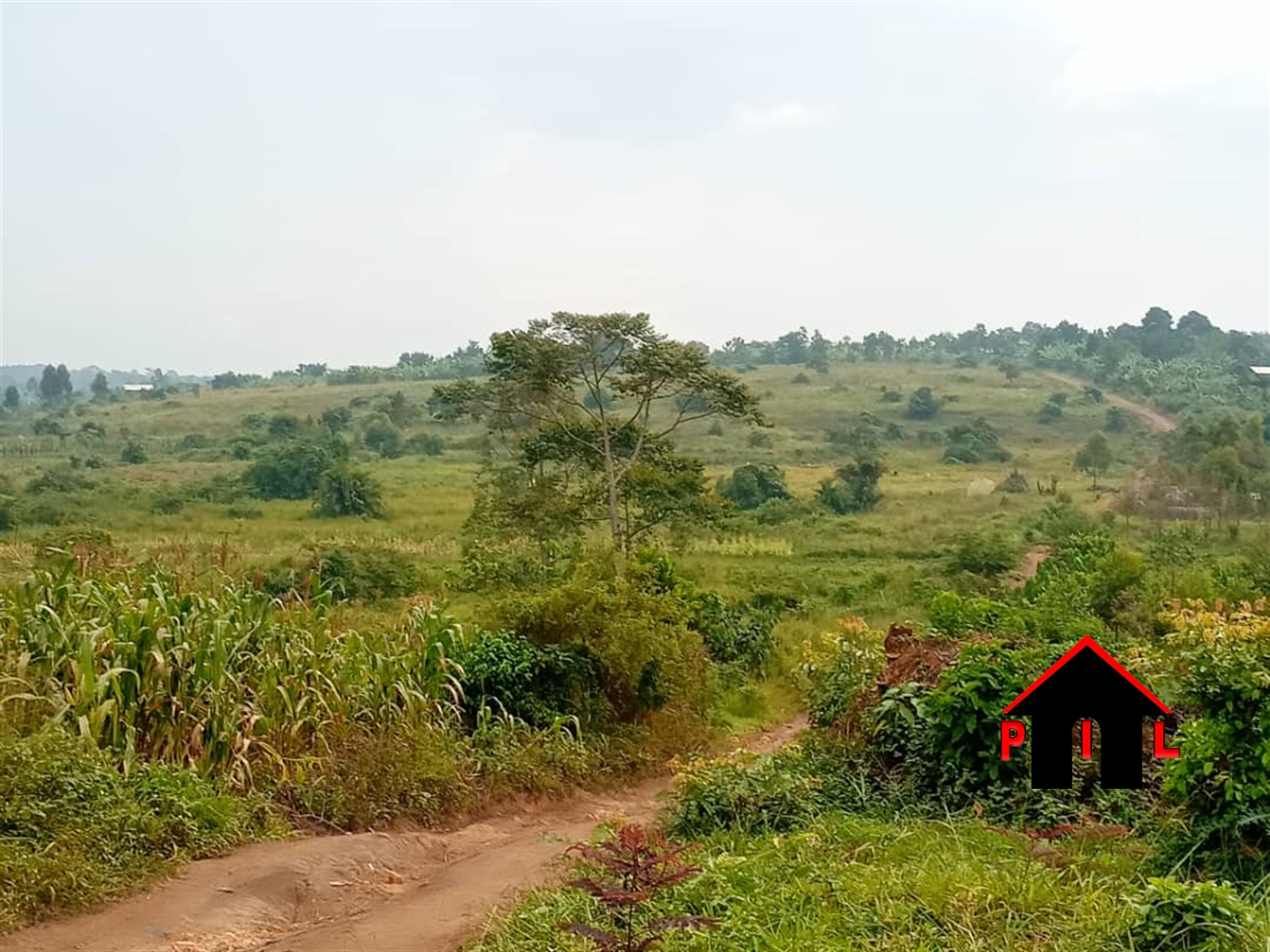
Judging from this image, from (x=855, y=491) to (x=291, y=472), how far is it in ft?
55.9

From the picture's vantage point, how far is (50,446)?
46.6 meters

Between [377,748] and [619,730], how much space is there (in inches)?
88.2

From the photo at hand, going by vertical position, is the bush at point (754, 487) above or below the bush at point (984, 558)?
above

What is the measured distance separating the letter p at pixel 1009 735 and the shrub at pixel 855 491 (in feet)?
85.1

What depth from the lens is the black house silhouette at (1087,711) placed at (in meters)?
4.88

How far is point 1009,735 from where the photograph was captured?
561 cm

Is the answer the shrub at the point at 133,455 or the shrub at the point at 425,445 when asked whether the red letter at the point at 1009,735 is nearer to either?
the shrub at the point at 133,455

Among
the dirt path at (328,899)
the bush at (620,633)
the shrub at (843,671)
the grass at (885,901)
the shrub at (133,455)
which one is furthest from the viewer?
the shrub at (133,455)

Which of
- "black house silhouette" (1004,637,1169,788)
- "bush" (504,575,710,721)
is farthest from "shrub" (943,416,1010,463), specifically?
"black house silhouette" (1004,637,1169,788)

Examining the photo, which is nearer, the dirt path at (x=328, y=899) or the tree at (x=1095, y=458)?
the dirt path at (x=328, y=899)

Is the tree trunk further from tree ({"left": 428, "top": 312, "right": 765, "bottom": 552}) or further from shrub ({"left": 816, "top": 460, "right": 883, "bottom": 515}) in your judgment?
shrub ({"left": 816, "top": 460, "right": 883, "bottom": 515})

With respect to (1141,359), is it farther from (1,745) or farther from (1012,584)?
(1,745)

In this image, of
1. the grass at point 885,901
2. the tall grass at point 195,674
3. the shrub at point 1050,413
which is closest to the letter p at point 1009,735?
the grass at point 885,901

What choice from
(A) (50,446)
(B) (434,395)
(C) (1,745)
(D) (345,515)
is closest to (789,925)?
(C) (1,745)
